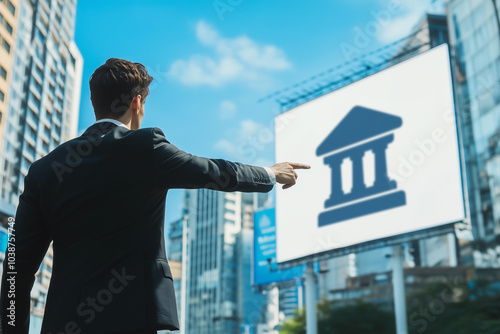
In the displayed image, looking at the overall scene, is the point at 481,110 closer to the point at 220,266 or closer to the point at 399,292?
the point at 399,292

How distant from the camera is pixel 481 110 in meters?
42.0

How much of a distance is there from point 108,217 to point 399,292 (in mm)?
14036

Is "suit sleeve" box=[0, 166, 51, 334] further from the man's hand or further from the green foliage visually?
the green foliage

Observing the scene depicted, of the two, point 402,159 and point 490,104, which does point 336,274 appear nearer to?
point 490,104

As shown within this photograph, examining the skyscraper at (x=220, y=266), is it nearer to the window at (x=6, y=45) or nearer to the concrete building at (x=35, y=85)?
the concrete building at (x=35, y=85)

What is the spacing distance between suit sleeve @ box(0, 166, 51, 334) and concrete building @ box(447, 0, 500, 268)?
40.0m

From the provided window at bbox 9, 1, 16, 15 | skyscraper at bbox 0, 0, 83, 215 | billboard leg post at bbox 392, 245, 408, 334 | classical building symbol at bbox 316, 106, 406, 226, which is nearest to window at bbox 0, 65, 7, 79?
skyscraper at bbox 0, 0, 83, 215

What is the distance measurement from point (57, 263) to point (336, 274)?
79317 mm

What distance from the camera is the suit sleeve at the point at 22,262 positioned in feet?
5.15

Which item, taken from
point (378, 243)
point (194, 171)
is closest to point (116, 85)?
point (194, 171)

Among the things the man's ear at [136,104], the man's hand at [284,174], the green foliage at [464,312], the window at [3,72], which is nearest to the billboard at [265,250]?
the green foliage at [464,312]

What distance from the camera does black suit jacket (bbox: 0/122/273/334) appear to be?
1462mm

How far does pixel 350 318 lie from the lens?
22.0 m

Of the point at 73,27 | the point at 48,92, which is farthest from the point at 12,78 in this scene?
the point at 73,27
